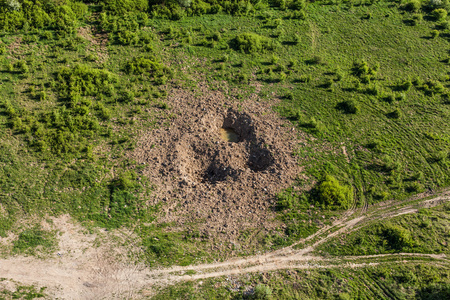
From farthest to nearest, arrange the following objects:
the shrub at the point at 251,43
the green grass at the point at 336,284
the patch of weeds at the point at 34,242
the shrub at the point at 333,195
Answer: the shrub at the point at 251,43 < the shrub at the point at 333,195 < the patch of weeds at the point at 34,242 < the green grass at the point at 336,284

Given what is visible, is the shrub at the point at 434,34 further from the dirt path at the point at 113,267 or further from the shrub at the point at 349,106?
the dirt path at the point at 113,267

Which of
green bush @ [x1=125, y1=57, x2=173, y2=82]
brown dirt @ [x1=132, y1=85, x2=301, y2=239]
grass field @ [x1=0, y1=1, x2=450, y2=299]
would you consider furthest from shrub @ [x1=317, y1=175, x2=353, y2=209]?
green bush @ [x1=125, y1=57, x2=173, y2=82]

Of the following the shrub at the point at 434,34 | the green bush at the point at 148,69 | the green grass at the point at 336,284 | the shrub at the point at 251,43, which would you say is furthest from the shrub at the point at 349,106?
the green bush at the point at 148,69

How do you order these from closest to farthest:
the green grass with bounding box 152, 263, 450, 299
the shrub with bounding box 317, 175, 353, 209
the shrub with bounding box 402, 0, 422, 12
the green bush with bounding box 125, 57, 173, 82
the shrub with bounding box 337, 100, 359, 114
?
1. the green grass with bounding box 152, 263, 450, 299
2. the shrub with bounding box 317, 175, 353, 209
3. the shrub with bounding box 337, 100, 359, 114
4. the green bush with bounding box 125, 57, 173, 82
5. the shrub with bounding box 402, 0, 422, 12

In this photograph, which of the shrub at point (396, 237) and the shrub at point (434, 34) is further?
the shrub at point (434, 34)

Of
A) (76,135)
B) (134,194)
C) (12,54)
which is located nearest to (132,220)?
(134,194)

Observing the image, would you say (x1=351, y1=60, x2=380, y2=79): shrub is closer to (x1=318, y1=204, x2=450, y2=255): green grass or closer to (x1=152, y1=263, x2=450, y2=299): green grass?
(x1=318, y1=204, x2=450, y2=255): green grass

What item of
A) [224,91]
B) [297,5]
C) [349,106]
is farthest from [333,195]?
[297,5]

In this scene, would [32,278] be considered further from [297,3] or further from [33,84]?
[297,3]
